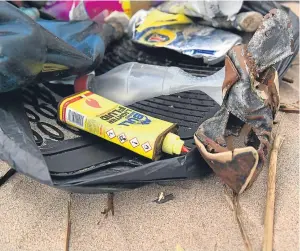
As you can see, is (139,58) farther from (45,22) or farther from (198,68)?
(45,22)

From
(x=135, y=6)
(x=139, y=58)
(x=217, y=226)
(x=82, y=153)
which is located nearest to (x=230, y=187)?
(x=217, y=226)

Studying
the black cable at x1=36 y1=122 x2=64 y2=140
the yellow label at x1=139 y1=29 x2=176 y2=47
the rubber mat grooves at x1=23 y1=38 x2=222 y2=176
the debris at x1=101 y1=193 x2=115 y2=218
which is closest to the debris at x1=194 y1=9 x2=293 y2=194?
the rubber mat grooves at x1=23 y1=38 x2=222 y2=176

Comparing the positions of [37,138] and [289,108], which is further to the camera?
[289,108]

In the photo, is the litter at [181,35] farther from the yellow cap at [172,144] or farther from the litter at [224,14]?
the yellow cap at [172,144]

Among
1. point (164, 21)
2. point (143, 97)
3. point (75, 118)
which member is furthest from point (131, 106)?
point (164, 21)

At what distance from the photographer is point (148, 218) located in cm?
87

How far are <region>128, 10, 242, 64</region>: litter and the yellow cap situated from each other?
42 centimetres

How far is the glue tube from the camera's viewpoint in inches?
34.9

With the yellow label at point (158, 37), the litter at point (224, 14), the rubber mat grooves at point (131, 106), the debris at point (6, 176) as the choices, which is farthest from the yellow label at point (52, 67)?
the litter at point (224, 14)

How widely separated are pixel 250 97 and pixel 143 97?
1.12 feet

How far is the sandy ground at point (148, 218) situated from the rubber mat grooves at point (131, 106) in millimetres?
74

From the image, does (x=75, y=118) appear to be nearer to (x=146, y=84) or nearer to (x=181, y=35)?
(x=146, y=84)

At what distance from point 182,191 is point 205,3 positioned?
2.02 feet

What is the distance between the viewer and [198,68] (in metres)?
1.25
